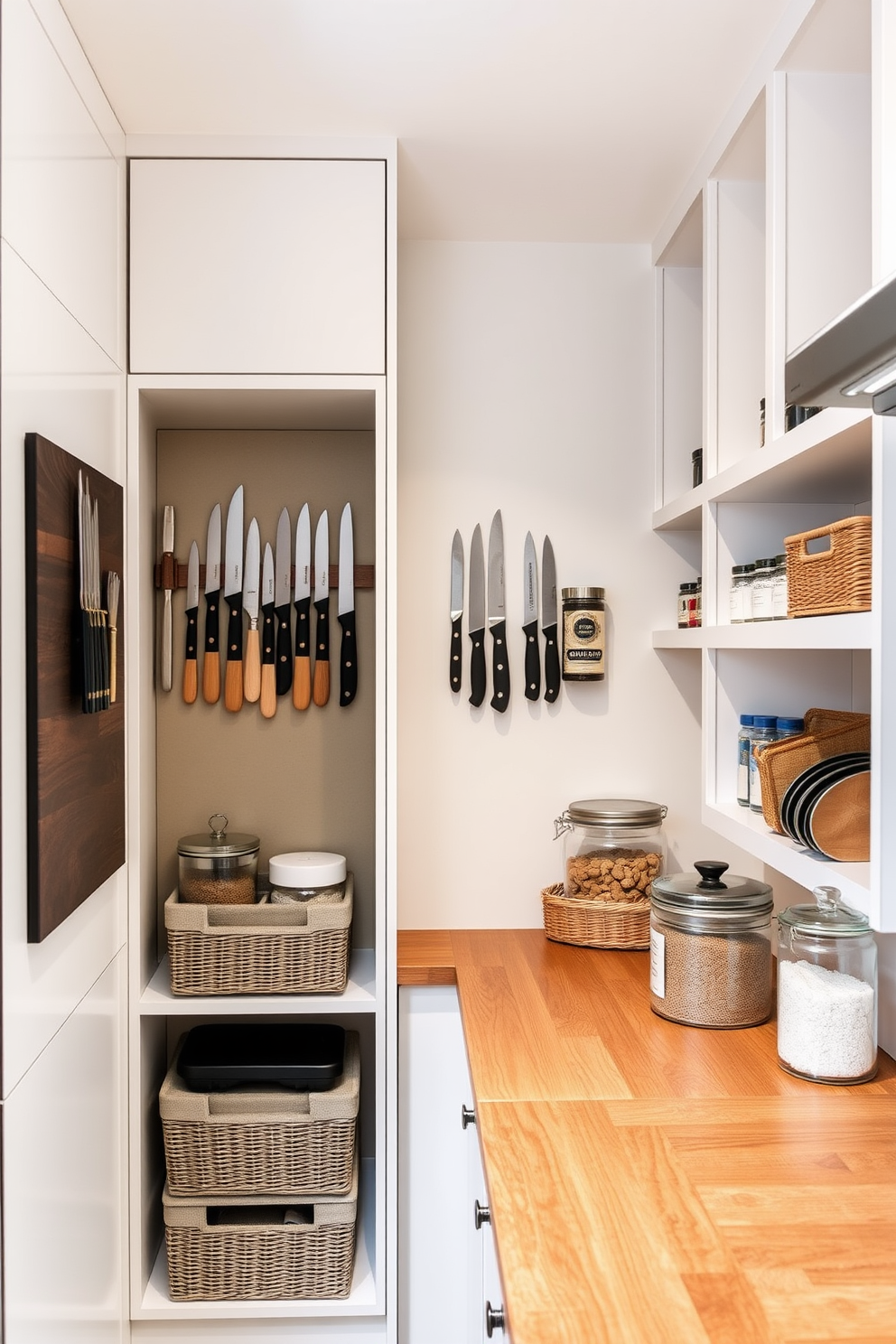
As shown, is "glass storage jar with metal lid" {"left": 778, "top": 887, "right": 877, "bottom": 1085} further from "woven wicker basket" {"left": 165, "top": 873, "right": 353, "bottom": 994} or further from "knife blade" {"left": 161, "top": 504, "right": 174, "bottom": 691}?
"knife blade" {"left": 161, "top": 504, "right": 174, "bottom": 691}

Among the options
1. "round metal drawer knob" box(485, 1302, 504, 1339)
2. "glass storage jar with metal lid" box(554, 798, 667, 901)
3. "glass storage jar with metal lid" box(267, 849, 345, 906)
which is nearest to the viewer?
"round metal drawer knob" box(485, 1302, 504, 1339)

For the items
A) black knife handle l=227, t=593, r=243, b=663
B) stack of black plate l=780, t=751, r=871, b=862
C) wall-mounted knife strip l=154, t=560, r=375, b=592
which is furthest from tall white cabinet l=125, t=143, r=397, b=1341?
stack of black plate l=780, t=751, r=871, b=862

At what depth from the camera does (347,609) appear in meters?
2.31

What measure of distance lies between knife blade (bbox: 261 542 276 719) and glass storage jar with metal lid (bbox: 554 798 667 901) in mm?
706

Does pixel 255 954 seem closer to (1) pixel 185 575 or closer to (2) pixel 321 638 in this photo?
(2) pixel 321 638

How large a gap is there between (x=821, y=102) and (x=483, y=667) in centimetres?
126

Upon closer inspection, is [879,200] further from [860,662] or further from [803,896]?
[803,896]

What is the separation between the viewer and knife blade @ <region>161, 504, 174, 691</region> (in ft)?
7.45

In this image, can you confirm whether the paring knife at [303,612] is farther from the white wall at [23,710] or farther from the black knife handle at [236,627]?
the white wall at [23,710]

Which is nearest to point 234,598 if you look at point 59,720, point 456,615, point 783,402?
point 456,615

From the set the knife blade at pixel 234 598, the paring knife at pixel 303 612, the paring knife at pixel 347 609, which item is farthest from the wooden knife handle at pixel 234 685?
the paring knife at pixel 347 609

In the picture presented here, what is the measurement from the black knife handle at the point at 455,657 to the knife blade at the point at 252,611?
43cm

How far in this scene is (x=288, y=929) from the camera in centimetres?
200

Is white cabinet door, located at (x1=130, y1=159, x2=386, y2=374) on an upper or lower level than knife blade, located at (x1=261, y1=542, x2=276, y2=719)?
upper
